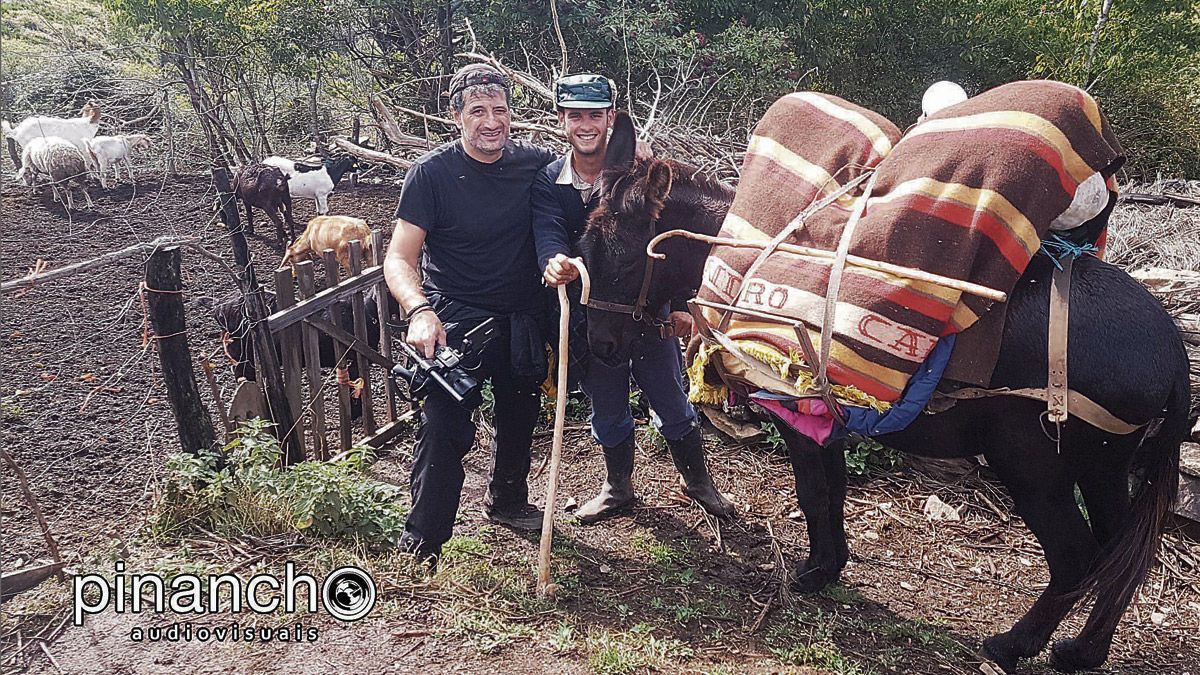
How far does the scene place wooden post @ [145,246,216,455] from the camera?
3512mm

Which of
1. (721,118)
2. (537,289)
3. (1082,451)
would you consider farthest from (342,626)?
(721,118)

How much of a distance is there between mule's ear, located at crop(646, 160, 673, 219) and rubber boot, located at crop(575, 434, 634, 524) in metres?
1.29

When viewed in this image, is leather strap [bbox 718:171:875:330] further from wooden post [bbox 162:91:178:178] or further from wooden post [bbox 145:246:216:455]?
wooden post [bbox 162:91:178:178]

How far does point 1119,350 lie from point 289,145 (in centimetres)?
1308

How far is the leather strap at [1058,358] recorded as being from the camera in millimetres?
2572

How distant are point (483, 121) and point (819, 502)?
2057 mm

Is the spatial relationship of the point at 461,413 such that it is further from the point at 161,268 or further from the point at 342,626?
the point at 161,268

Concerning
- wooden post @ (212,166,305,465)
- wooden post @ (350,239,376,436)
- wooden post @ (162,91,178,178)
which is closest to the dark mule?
wooden post @ (212,166,305,465)

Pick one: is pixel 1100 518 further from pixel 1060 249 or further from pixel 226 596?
pixel 226 596

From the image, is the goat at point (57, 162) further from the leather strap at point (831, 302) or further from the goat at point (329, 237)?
the leather strap at point (831, 302)

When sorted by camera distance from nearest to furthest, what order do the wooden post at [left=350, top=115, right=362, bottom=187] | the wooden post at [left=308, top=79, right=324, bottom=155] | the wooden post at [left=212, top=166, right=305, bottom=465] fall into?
the wooden post at [left=212, top=166, right=305, bottom=465] < the wooden post at [left=350, top=115, right=362, bottom=187] < the wooden post at [left=308, top=79, right=324, bottom=155]

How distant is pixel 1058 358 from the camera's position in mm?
2580

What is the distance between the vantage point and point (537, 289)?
3.65 m

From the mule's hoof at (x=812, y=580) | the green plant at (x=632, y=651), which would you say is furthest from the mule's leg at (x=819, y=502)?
the green plant at (x=632, y=651)
